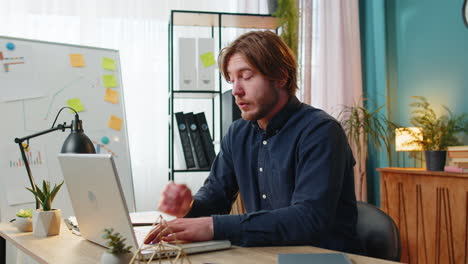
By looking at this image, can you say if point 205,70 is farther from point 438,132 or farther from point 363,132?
point 438,132

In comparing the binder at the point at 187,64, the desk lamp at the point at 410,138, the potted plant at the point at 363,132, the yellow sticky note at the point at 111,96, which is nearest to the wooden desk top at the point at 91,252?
the yellow sticky note at the point at 111,96

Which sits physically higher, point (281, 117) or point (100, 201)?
point (281, 117)

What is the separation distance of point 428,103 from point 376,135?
1.39 ft

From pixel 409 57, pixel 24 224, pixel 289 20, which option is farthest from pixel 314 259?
pixel 409 57

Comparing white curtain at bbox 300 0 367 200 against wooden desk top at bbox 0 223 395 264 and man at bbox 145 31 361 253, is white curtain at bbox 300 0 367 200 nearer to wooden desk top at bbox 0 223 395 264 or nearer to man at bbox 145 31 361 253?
man at bbox 145 31 361 253

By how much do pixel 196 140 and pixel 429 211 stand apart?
4.77 ft

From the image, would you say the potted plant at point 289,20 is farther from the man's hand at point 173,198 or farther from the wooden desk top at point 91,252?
the man's hand at point 173,198

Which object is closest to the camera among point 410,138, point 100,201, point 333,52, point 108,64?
point 100,201

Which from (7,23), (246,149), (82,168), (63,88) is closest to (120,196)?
(82,168)

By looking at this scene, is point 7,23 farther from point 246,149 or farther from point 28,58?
point 246,149

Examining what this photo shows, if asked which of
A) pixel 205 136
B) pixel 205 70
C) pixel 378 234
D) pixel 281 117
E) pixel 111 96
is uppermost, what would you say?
pixel 205 70

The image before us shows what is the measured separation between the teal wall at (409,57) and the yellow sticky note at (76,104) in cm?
215

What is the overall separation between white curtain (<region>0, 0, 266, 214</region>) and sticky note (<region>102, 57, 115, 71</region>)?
0.33 meters

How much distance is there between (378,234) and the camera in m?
1.37
